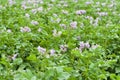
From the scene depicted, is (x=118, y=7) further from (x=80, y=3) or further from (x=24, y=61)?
(x=24, y=61)

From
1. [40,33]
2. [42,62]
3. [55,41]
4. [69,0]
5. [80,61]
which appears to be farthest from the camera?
[69,0]

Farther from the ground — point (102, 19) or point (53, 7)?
point (53, 7)

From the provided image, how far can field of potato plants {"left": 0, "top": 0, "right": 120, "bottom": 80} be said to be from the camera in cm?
250

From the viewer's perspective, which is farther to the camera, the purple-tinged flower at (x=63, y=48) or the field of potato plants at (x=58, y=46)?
the purple-tinged flower at (x=63, y=48)

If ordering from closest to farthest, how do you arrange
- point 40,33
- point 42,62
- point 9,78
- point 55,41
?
point 9,78, point 42,62, point 55,41, point 40,33

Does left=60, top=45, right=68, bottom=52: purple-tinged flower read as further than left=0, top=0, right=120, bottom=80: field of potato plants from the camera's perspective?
Yes

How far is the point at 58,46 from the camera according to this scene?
11.7 feet

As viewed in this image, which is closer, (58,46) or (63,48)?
(63,48)

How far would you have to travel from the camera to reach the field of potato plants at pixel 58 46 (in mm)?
2500

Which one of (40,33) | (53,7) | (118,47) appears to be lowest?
(118,47)

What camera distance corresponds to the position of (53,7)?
5.96 meters

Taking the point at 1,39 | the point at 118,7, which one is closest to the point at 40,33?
the point at 1,39

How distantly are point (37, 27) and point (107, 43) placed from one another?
955mm

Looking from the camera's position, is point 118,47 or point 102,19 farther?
point 102,19
